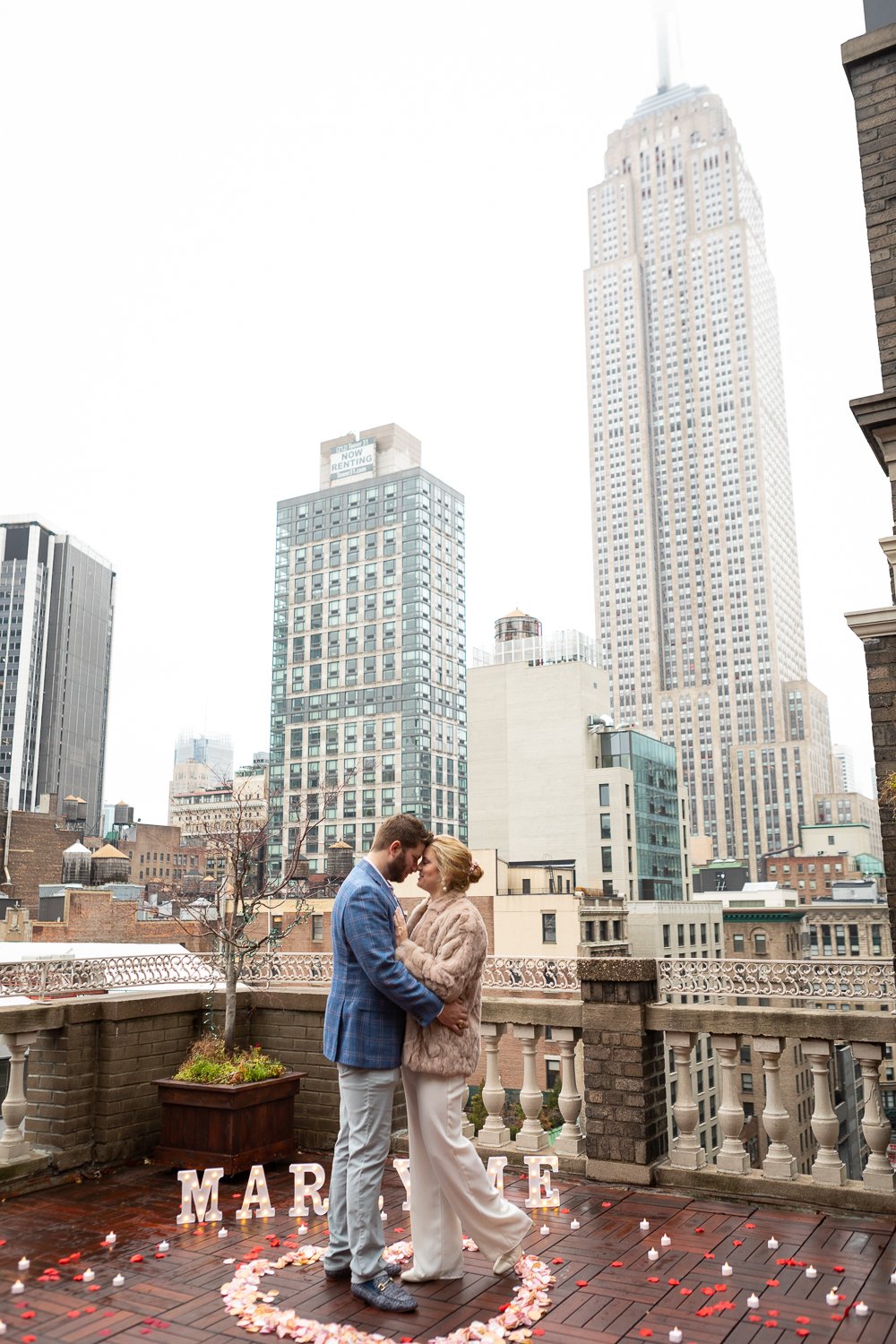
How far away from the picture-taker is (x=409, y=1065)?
14.6 feet

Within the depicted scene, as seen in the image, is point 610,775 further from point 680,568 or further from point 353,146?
point 680,568

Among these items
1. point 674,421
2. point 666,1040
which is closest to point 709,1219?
point 666,1040

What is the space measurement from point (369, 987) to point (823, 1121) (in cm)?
311

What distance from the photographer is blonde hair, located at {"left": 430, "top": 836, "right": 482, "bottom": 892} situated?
4.65 metres

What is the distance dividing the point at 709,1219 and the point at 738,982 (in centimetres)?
137

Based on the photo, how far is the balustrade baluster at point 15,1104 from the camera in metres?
6.10

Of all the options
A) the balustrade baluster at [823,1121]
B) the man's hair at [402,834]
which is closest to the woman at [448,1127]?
the man's hair at [402,834]

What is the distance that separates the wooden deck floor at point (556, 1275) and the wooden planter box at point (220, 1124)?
373 mm

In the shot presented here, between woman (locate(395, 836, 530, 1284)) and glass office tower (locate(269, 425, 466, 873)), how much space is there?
99.7 meters

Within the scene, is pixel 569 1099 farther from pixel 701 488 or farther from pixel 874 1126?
pixel 701 488

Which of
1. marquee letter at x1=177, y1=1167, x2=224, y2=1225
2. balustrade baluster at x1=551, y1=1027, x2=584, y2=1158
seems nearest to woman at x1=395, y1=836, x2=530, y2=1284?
marquee letter at x1=177, y1=1167, x2=224, y2=1225

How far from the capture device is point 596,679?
85438mm

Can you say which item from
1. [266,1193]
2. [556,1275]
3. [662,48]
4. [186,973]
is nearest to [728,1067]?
[556,1275]

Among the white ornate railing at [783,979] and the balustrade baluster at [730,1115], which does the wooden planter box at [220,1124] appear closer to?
the white ornate railing at [783,979]
